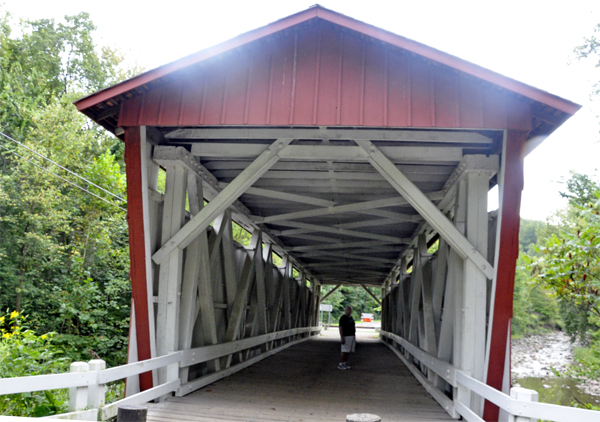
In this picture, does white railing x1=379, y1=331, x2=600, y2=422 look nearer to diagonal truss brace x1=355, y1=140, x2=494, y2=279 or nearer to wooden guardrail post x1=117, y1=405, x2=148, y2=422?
diagonal truss brace x1=355, y1=140, x2=494, y2=279

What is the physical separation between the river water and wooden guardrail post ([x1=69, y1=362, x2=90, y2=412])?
728cm

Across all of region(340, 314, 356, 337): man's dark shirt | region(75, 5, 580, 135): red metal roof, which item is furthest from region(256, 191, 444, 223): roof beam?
region(75, 5, 580, 135): red metal roof

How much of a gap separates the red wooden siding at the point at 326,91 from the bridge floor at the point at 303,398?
114 inches

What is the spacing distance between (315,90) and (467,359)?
312 centimetres

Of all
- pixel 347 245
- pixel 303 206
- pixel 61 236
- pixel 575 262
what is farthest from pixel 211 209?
pixel 61 236

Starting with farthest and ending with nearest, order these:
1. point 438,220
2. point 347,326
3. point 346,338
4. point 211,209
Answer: point 347,326, point 346,338, point 211,209, point 438,220

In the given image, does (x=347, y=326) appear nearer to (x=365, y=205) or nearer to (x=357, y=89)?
(x=365, y=205)

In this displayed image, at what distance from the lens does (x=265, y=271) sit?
1134 centimetres

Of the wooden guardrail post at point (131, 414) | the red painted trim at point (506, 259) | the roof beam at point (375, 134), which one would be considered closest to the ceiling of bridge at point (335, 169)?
the roof beam at point (375, 134)

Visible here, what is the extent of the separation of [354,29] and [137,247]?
10.3ft

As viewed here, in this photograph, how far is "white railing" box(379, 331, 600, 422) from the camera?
10.5 ft

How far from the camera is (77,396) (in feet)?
12.8

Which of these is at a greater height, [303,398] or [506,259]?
[506,259]

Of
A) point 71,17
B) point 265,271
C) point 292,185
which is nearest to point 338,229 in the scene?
point 265,271
